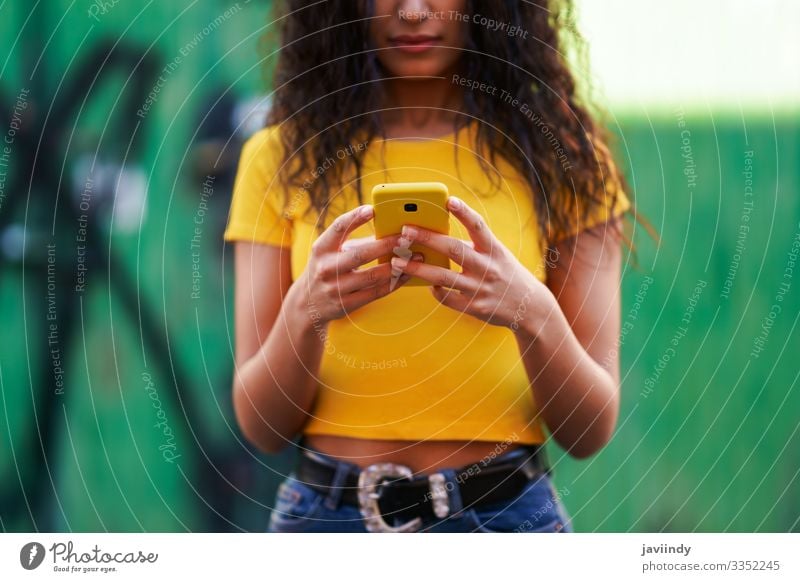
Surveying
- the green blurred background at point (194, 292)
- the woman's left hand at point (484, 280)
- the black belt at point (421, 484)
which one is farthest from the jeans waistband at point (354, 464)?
the green blurred background at point (194, 292)

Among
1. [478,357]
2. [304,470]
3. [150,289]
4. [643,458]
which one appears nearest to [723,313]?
[643,458]

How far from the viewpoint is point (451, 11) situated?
2.61 feet

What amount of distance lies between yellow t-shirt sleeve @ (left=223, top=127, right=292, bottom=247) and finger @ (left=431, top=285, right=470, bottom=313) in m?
0.13

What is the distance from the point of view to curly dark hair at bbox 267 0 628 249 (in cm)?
82

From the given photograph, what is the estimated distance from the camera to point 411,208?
2.31 feet

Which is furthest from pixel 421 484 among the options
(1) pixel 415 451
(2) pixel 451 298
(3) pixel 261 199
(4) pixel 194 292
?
(4) pixel 194 292

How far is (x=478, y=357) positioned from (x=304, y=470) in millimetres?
171

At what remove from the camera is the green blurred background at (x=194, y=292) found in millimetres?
967

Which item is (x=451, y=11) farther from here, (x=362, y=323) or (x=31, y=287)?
(x=31, y=287)

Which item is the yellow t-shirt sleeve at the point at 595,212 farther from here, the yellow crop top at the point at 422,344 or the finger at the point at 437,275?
the finger at the point at 437,275

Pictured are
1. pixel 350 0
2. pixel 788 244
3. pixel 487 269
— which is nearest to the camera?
pixel 487 269

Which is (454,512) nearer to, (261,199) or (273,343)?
(273,343)

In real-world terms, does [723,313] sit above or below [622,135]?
below

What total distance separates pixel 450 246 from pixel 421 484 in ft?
0.65
